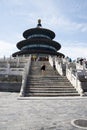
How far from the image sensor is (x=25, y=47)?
189 feet

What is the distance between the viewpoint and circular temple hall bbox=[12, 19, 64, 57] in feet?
179

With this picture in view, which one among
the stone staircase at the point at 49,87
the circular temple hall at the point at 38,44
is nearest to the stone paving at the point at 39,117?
the stone staircase at the point at 49,87

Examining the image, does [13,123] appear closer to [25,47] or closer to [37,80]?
[37,80]

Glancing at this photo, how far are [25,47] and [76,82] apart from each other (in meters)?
39.8

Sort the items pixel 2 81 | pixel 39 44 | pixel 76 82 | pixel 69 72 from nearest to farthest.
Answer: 1. pixel 76 82
2. pixel 2 81
3. pixel 69 72
4. pixel 39 44

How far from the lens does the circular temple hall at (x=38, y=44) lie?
54419 millimetres

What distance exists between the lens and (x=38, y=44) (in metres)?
56.4

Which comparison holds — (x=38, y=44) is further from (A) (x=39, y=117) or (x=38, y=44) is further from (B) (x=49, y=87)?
(A) (x=39, y=117)

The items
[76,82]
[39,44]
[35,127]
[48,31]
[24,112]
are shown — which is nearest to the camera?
[35,127]

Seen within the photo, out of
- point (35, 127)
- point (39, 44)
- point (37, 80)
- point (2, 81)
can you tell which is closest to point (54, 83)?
point (37, 80)

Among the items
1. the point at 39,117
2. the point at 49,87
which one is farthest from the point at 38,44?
the point at 39,117

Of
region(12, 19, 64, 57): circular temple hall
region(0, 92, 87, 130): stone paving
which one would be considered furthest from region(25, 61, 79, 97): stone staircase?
region(12, 19, 64, 57): circular temple hall

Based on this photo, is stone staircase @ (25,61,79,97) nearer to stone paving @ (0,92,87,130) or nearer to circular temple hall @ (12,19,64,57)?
stone paving @ (0,92,87,130)

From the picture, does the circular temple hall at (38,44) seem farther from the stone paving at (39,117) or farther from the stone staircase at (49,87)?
the stone paving at (39,117)
